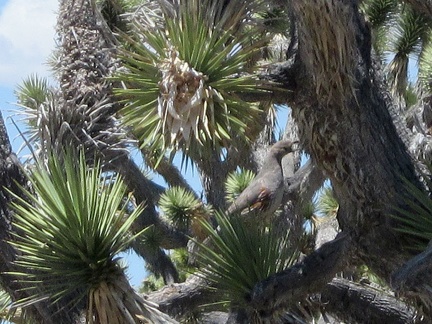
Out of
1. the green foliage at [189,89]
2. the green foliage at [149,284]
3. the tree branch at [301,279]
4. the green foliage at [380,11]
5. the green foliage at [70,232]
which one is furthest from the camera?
the green foliage at [149,284]

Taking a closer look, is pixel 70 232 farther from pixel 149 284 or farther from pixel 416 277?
pixel 149 284

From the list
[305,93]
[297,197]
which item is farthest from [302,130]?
[297,197]

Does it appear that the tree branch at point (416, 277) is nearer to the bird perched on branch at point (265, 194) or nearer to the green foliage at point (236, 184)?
the bird perched on branch at point (265, 194)

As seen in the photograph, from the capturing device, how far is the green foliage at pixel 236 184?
808 cm

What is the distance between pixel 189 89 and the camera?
12.8 ft

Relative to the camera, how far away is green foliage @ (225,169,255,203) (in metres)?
8.08

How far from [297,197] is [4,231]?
12.7 ft

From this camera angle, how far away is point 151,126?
13.1ft

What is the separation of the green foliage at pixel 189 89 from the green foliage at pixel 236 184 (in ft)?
12.8

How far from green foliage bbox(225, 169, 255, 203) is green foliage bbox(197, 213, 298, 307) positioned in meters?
3.40

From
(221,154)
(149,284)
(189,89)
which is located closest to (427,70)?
(221,154)

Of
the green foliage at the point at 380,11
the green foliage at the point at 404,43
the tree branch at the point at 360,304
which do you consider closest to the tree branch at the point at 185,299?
the tree branch at the point at 360,304

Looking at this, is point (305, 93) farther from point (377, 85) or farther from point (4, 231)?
point (4, 231)

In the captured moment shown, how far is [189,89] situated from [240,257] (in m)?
0.93
